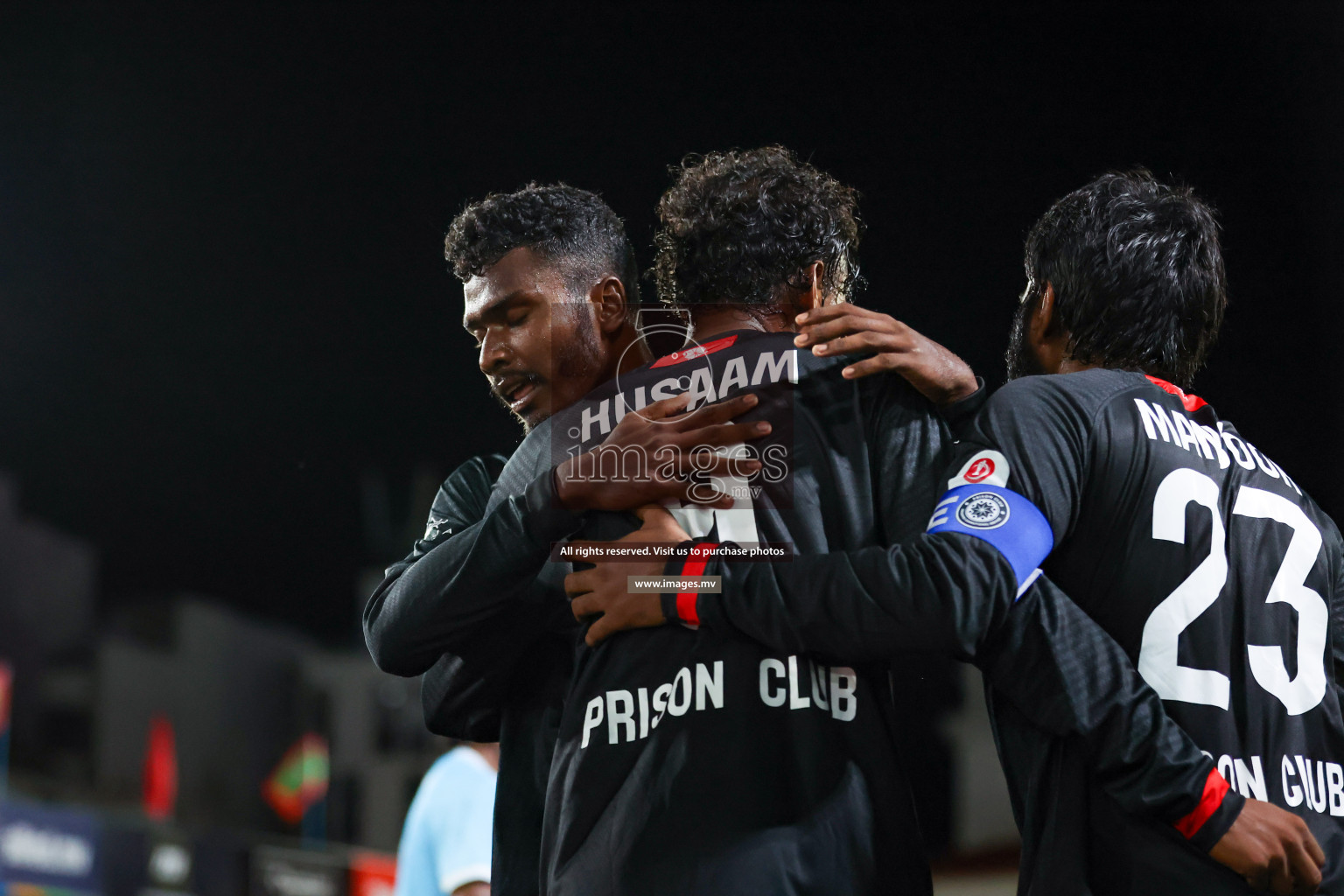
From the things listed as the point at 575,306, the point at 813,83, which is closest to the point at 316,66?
the point at 813,83

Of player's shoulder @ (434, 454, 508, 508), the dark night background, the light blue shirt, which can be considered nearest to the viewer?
player's shoulder @ (434, 454, 508, 508)

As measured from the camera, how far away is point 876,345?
3.76 ft

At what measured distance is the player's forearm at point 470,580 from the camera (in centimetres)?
115

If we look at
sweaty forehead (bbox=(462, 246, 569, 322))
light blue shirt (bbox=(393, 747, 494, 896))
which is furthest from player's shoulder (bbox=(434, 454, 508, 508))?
light blue shirt (bbox=(393, 747, 494, 896))

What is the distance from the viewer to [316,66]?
5.46m

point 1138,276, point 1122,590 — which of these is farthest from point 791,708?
point 1138,276

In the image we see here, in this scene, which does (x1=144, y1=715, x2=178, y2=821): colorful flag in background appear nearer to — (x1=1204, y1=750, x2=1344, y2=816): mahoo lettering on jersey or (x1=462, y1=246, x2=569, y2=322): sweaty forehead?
(x1=462, y1=246, x2=569, y2=322): sweaty forehead

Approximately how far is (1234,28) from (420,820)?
3.34m

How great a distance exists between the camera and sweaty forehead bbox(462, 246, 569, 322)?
1.51m

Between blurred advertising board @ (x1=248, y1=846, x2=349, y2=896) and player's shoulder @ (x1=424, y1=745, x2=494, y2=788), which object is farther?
blurred advertising board @ (x1=248, y1=846, x2=349, y2=896)

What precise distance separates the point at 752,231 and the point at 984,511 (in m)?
0.43

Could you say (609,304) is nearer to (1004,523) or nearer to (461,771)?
(1004,523)

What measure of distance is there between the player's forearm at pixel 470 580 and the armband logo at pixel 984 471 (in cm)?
41

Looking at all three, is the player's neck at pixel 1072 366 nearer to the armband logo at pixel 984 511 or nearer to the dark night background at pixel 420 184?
the armband logo at pixel 984 511
